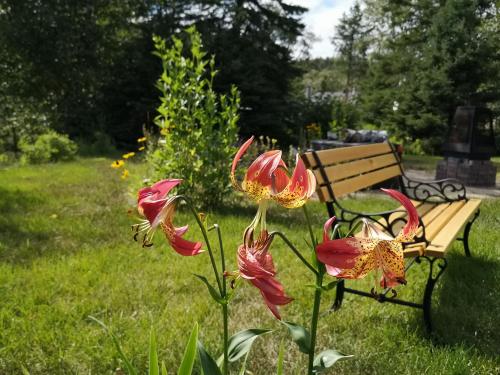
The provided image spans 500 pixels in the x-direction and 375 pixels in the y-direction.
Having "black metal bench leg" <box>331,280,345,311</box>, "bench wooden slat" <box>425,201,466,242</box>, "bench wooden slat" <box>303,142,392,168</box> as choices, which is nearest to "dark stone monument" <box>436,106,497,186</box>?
"bench wooden slat" <box>303,142,392,168</box>

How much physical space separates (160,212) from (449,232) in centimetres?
203

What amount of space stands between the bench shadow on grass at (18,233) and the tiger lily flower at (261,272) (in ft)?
9.16

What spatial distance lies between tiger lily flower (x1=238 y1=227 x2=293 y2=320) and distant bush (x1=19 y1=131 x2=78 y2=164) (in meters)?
9.87

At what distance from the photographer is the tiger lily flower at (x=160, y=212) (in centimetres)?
89

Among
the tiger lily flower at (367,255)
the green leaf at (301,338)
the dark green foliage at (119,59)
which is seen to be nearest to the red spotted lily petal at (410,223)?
the tiger lily flower at (367,255)

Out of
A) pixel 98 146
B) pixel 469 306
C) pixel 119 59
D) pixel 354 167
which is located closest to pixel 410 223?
pixel 469 306

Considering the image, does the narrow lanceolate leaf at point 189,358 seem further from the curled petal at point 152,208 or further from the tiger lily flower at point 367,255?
the tiger lily flower at point 367,255

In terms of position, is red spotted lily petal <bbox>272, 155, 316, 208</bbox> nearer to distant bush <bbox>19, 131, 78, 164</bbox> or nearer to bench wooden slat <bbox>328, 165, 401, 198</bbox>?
bench wooden slat <bbox>328, 165, 401, 198</bbox>

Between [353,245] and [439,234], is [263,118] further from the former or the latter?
[353,245]

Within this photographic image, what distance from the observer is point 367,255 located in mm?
761

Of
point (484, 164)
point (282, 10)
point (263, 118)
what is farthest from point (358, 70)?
point (484, 164)

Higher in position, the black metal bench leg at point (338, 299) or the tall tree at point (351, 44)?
the tall tree at point (351, 44)

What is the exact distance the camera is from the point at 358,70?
1489 inches

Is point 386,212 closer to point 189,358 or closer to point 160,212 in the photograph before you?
point 189,358
